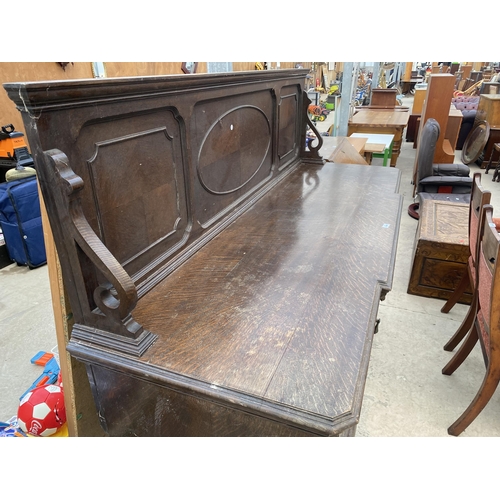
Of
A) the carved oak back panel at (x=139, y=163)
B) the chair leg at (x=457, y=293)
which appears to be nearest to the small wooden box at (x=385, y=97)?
the chair leg at (x=457, y=293)

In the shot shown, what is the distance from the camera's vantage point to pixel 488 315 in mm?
1614

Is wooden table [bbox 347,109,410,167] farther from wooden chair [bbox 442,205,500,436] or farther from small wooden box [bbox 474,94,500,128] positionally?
wooden chair [bbox 442,205,500,436]

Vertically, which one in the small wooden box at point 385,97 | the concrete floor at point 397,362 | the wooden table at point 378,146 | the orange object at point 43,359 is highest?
the small wooden box at point 385,97

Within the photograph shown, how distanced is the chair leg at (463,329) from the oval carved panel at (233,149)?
144cm

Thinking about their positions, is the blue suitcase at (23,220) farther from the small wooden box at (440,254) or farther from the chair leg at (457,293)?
the chair leg at (457,293)

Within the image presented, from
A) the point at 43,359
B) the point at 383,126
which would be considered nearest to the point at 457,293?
the point at 43,359

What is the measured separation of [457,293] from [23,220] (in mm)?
3462

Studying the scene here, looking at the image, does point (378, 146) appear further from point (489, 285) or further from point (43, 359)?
point (43, 359)

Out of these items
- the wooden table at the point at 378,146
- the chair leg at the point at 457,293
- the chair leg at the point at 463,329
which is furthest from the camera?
the wooden table at the point at 378,146

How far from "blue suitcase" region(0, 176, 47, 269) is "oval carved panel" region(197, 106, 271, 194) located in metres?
2.18

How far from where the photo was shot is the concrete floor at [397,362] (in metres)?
1.95

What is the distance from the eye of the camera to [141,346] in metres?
1.02

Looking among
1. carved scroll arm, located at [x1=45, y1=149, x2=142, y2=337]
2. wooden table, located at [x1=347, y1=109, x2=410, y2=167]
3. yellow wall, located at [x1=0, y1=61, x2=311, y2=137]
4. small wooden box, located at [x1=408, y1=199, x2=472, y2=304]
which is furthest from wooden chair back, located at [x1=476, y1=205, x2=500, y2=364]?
wooden table, located at [x1=347, y1=109, x2=410, y2=167]

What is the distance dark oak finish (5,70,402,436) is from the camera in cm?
89
